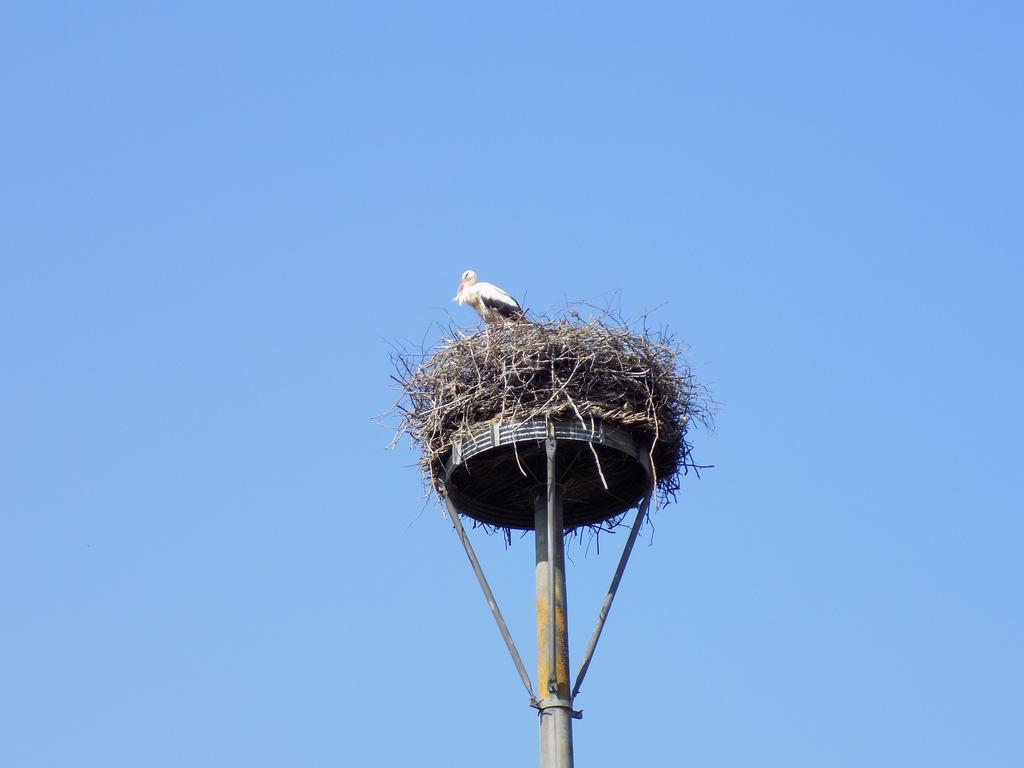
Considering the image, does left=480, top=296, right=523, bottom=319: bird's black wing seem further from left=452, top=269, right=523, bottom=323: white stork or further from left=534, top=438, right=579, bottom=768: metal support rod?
left=534, top=438, right=579, bottom=768: metal support rod

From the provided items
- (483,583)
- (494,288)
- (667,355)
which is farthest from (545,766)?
(494,288)

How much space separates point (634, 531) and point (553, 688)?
179 cm

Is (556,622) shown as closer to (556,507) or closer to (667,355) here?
(556,507)

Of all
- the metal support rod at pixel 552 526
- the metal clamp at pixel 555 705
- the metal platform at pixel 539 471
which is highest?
the metal platform at pixel 539 471

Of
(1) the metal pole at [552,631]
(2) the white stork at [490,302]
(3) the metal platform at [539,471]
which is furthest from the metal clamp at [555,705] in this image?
(2) the white stork at [490,302]

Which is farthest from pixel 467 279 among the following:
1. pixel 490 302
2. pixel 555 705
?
pixel 555 705

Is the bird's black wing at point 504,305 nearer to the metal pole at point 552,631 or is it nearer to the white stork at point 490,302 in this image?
the white stork at point 490,302

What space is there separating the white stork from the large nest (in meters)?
3.36

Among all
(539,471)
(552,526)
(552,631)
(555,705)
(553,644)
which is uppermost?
(539,471)

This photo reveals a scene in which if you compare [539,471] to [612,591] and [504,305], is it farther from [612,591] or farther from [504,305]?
[504,305]

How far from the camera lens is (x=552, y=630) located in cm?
1273

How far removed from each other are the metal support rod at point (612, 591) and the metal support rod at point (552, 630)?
13 centimetres

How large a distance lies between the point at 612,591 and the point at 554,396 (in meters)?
1.80

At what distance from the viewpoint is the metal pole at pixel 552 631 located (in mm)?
12102
